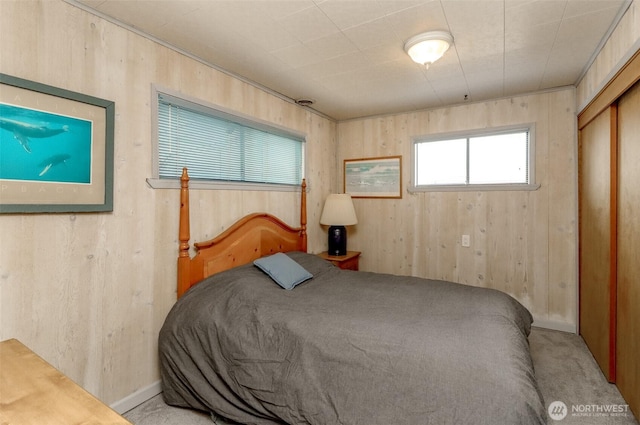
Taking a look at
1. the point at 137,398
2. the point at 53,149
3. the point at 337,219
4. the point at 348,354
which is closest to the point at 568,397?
the point at 348,354

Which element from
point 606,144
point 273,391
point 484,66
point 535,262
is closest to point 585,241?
point 535,262

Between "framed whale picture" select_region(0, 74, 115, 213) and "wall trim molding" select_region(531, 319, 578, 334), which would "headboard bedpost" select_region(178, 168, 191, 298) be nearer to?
"framed whale picture" select_region(0, 74, 115, 213)

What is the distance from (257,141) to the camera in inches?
120

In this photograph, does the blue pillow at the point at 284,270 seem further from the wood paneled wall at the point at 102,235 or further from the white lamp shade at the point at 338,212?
the white lamp shade at the point at 338,212

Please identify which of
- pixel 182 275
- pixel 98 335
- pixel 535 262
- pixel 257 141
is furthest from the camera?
pixel 535 262

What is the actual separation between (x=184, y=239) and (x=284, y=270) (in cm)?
75

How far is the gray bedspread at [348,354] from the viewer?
1292 millimetres

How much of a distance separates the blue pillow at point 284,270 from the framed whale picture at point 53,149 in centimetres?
110

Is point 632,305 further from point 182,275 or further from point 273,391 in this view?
point 182,275

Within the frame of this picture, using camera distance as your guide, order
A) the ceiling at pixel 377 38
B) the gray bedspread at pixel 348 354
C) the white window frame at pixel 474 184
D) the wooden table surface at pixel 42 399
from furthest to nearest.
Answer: the white window frame at pixel 474 184
the ceiling at pixel 377 38
the gray bedspread at pixel 348 354
the wooden table surface at pixel 42 399

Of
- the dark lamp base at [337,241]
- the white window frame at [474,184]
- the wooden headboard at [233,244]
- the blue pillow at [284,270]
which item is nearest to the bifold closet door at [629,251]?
the white window frame at [474,184]

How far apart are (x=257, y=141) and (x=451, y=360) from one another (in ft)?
7.85

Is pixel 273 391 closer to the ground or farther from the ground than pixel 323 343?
closer to the ground

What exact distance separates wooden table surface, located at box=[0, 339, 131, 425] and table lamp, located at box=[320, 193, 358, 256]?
2.77 meters
